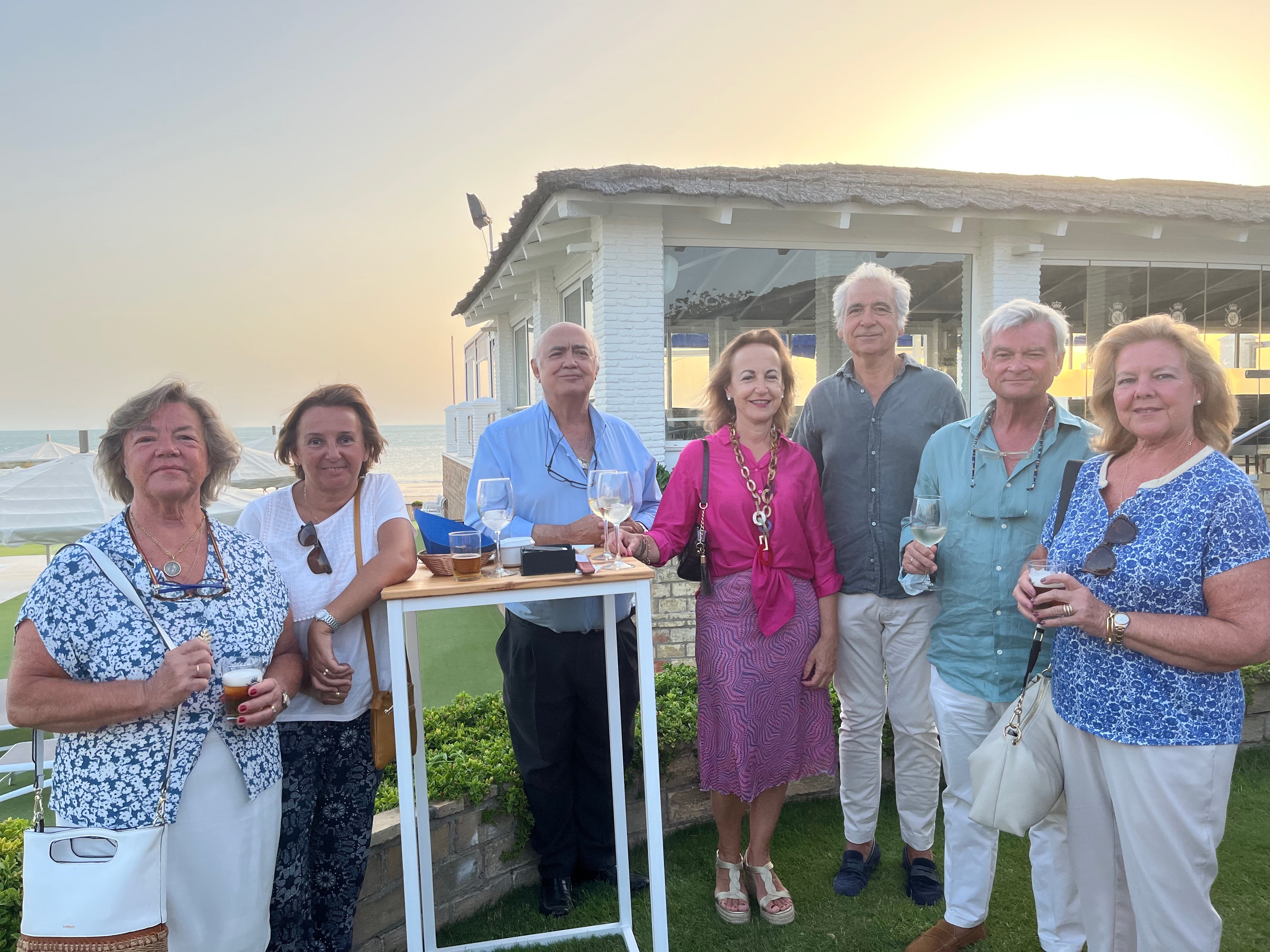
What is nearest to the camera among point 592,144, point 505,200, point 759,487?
point 759,487

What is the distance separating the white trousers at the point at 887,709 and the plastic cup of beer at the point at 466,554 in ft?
5.45

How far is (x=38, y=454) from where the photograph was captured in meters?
9.47

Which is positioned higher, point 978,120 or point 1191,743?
point 978,120

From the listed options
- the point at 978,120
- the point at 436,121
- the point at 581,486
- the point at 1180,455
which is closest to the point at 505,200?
the point at 436,121

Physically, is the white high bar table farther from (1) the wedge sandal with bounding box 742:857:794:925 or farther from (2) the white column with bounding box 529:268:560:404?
(2) the white column with bounding box 529:268:560:404

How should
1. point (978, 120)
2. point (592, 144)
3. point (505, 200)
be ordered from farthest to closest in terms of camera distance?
point (505, 200), point (592, 144), point (978, 120)

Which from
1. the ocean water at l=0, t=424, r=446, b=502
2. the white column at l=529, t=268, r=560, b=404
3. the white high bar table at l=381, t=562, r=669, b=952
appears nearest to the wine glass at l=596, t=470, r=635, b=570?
the white high bar table at l=381, t=562, r=669, b=952

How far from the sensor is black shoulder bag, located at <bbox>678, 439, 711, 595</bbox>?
9.41ft

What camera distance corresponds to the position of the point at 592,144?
1295 centimetres

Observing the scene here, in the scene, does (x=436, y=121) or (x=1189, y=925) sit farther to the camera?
(x=436, y=121)

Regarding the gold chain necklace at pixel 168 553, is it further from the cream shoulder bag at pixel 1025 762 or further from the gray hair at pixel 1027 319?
the gray hair at pixel 1027 319

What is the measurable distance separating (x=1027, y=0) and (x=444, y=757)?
1008cm

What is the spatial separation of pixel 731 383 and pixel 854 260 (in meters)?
7.09

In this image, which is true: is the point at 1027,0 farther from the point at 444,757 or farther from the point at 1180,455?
the point at 444,757
